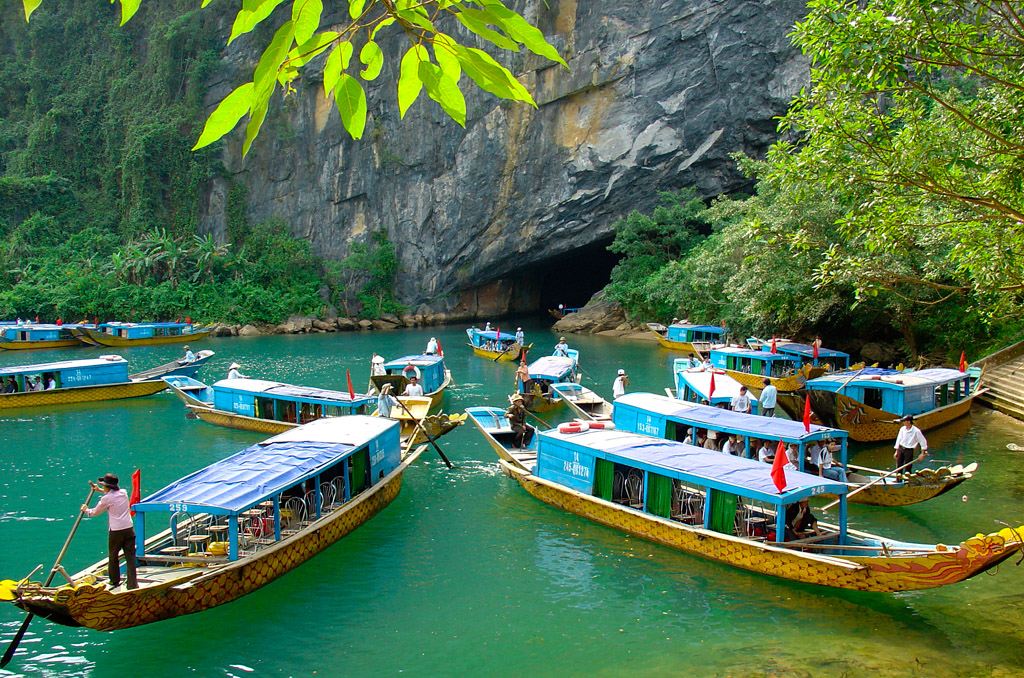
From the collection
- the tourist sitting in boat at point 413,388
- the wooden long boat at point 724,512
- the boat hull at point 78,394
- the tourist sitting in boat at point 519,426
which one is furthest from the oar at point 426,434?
the boat hull at point 78,394

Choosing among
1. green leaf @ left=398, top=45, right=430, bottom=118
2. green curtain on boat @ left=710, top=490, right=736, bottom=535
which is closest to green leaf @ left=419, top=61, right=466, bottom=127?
green leaf @ left=398, top=45, right=430, bottom=118

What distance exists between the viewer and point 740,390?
1680cm

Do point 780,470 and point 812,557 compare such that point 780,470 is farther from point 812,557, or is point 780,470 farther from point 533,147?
point 533,147

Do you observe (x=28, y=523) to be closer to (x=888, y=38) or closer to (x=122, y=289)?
(x=888, y=38)

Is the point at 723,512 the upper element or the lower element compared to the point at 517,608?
upper

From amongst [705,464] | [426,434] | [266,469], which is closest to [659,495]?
[705,464]

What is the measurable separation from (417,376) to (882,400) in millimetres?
12590

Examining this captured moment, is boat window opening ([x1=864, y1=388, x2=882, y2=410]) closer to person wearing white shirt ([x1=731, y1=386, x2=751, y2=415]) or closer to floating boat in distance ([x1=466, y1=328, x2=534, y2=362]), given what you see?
person wearing white shirt ([x1=731, y1=386, x2=751, y2=415])

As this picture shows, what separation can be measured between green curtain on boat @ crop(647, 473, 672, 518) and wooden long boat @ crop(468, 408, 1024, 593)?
0.05 feet

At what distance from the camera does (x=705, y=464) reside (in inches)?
454

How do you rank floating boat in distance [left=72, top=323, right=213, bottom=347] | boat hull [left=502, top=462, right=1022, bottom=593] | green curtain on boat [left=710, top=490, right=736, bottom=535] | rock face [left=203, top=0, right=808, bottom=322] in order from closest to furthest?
boat hull [left=502, top=462, right=1022, bottom=593], green curtain on boat [left=710, top=490, right=736, bottom=535], floating boat in distance [left=72, top=323, right=213, bottom=347], rock face [left=203, top=0, right=808, bottom=322]

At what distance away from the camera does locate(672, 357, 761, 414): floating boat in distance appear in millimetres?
17094

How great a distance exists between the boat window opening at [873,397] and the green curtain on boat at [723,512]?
922cm

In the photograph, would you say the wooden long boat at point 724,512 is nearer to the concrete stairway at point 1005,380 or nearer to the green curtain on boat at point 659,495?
the green curtain on boat at point 659,495
